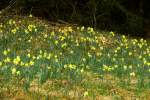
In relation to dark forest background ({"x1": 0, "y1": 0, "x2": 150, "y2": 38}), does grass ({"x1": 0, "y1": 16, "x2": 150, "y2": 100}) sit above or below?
below

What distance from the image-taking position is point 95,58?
11.2 meters

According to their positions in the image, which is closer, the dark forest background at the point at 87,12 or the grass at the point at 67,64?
the grass at the point at 67,64

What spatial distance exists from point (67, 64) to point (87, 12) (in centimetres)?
824

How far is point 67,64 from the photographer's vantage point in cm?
1002

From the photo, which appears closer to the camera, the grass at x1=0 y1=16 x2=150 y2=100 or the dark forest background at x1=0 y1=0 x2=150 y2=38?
the grass at x1=0 y1=16 x2=150 y2=100

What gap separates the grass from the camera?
333 inches

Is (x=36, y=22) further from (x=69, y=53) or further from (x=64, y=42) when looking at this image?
(x=69, y=53)

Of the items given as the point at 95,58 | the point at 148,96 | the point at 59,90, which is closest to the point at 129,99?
the point at 148,96

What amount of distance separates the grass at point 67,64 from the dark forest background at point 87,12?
1926 mm

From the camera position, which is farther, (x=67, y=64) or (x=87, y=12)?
(x=87, y=12)

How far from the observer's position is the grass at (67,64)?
8461 millimetres

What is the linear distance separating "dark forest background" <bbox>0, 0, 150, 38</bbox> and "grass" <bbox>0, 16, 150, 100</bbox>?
75.8 inches

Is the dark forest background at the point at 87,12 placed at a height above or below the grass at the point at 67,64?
above

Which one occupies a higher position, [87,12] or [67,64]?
[87,12]
